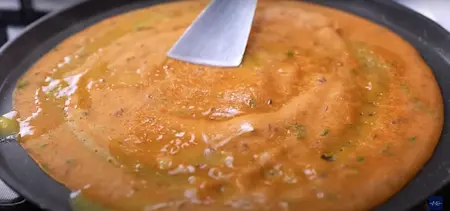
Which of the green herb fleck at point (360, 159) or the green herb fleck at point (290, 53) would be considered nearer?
the green herb fleck at point (360, 159)

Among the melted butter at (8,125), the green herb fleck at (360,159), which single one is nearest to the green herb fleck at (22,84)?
the melted butter at (8,125)

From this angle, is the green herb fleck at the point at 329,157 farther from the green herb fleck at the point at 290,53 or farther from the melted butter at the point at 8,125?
the melted butter at the point at 8,125

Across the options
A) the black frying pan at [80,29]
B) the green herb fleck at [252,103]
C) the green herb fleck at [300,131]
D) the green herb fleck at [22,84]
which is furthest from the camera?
the green herb fleck at [22,84]

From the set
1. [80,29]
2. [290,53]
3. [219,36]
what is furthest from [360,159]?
[80,29]

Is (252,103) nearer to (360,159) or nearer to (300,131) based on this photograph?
(300,131)

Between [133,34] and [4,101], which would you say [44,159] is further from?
[133,34]

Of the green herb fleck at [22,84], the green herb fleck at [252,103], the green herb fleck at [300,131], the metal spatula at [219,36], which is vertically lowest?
the green herb fleck at [300,131]

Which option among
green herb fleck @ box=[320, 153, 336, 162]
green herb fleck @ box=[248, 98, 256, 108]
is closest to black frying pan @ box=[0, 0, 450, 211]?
green herb fleck @ box=[320, 153, 336, 162]
